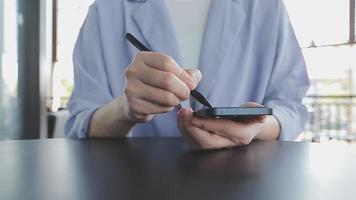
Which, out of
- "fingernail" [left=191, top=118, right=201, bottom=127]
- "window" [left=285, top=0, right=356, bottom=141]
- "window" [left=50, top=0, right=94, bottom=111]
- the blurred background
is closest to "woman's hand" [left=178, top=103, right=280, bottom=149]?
"fingernail" [left=191, top=118, right=201, bottom=127]

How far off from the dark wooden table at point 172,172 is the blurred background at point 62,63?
41 cm

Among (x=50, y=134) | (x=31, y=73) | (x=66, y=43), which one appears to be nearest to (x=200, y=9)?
(x=31, y=73)

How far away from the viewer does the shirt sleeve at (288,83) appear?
0.67 meters

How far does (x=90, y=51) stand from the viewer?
74 cm

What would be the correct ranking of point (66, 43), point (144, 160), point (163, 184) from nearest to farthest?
point (163, 184)
point (144, 160)
point (66, 43)

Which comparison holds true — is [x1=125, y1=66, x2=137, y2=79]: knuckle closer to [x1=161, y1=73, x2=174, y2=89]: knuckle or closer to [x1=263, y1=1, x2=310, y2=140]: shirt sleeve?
[x1=161, y1=73, x2=174, y2=89]: knuckle

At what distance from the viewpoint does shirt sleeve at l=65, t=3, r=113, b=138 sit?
677mm

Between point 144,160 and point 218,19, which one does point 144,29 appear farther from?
point 144,160

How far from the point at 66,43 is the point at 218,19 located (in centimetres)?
353

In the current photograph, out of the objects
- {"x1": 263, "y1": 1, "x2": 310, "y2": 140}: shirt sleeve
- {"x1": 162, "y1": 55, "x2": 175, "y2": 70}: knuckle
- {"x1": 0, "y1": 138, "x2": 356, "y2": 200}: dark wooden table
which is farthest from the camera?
{"x1": 263, "y1": 1, "x2": 310, "y2": 140}: shirt sleeve

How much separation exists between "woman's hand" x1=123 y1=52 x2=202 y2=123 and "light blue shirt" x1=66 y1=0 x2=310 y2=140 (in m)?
0.24

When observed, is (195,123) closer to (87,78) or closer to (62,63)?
(87,78)

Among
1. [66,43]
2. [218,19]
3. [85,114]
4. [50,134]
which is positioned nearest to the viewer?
[85,114]

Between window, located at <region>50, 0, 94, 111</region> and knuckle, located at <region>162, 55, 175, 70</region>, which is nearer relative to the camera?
knuckle, located at <region>162, 55, 175, 70</region>
